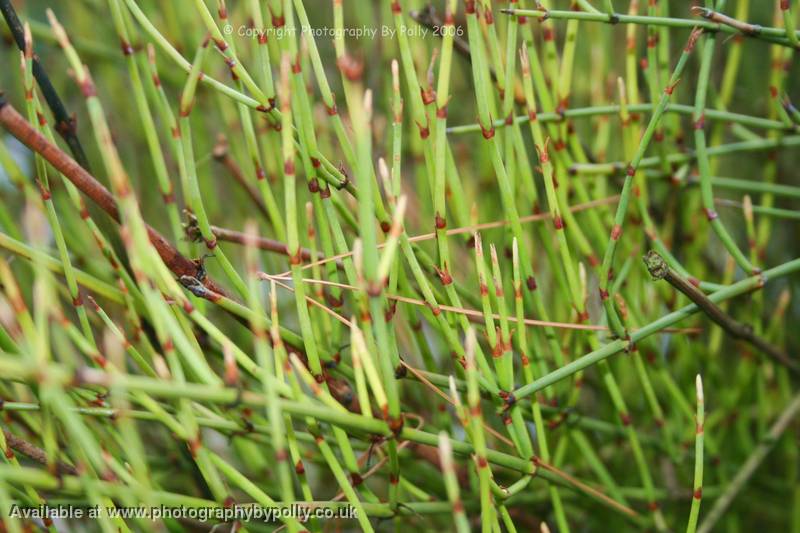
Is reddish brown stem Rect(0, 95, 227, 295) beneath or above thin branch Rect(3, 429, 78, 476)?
above

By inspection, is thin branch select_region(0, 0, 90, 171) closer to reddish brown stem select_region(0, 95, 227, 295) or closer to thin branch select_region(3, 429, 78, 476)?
reddish brown stem select_region(0, 95, 227, 295)

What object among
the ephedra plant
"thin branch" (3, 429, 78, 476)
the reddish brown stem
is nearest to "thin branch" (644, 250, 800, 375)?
the ephedra plant

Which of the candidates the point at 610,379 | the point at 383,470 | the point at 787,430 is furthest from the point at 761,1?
the point at 383,470

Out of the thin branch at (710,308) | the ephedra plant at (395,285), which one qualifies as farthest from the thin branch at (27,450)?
the thin branch at (710,308)

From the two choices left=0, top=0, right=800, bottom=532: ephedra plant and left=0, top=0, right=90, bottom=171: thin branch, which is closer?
left=0, top=0, right=800, bottom=532: ephedra plant

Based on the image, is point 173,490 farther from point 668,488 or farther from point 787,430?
point 787,430

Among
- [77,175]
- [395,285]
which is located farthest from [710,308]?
[77,175]

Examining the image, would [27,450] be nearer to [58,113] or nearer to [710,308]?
[58,113]

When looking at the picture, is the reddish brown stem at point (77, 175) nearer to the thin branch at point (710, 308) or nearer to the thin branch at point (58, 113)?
the thin branch at point (58, 113)
